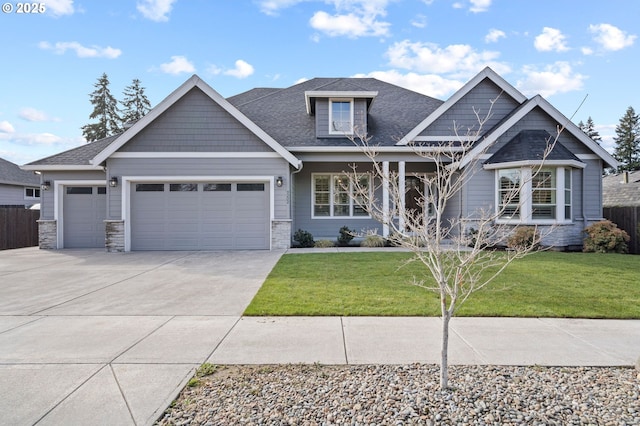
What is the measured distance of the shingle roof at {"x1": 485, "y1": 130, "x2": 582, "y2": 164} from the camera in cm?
1187

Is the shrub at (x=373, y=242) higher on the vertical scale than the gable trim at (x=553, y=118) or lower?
lower

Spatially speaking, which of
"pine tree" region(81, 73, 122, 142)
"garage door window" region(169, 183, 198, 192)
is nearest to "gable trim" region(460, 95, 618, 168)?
"garage door window" region(169, 183, 198, 192)

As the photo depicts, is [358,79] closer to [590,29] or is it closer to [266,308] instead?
[590,29]

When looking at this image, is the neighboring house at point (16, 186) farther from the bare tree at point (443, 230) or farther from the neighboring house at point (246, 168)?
the bare tree at point (443, 230)

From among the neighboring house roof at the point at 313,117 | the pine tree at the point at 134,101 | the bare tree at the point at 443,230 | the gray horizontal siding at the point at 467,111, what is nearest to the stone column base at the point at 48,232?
the neighboring house roof at the point at 313,117

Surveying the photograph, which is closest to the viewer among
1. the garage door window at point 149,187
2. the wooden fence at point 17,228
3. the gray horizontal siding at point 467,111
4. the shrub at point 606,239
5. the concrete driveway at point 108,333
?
the concrete driveway at point 108,333

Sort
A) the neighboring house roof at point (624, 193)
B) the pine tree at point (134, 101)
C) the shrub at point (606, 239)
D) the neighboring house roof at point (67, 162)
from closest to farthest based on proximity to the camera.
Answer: the shrub at point (606, 239)
the neighboring house roof at point (67, 162)
the neighboring house roof at point (624, 193)
the pine tree at point (134, 101)

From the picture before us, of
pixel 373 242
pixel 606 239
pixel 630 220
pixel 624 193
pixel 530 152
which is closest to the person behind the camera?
pixel 606 239

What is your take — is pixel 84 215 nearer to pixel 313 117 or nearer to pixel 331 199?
pixel 331 199

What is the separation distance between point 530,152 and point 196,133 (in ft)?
38.5

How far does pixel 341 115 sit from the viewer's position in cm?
1423

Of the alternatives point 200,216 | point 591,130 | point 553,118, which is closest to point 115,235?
point 200,216

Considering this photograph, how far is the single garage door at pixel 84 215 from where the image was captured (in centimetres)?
1377

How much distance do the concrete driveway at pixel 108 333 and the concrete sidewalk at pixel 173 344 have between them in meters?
0.02
